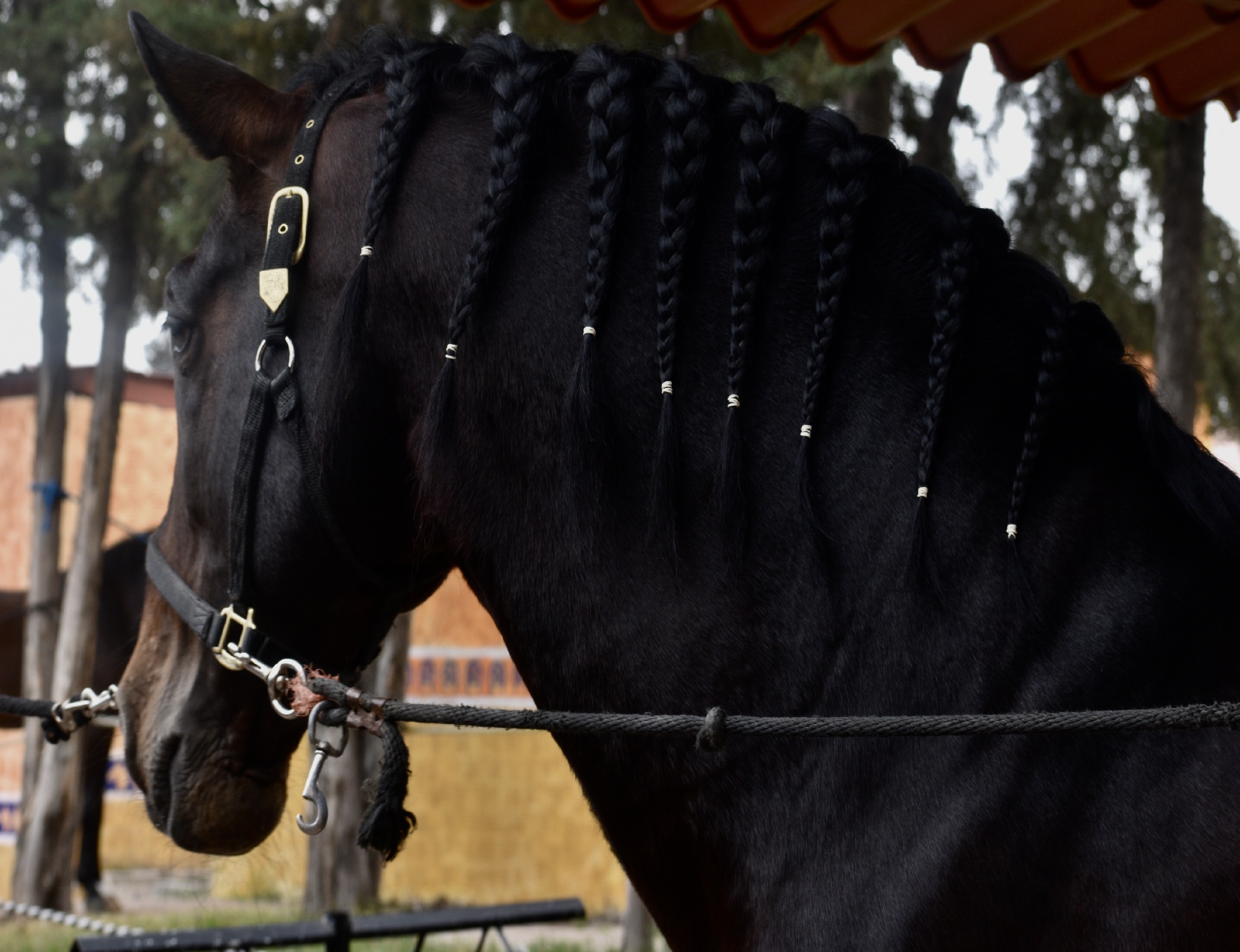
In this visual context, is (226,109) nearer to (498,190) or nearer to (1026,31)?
(498,190)

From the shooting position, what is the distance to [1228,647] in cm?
139

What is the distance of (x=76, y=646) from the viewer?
8.34m

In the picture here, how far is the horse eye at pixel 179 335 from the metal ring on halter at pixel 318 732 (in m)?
0.60

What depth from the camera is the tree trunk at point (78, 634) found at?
8281 mm

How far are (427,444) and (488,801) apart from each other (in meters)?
8.92

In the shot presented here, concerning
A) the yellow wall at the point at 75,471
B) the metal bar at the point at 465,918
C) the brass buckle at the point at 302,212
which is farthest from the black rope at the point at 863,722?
the yellow wall at the point at 75,471

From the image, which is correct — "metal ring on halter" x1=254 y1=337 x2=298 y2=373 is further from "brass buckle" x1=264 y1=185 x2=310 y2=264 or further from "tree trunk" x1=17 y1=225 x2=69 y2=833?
"tree trunk" x1=17 y1=225 x2=69 y2=833

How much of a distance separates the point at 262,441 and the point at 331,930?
9.64 feet

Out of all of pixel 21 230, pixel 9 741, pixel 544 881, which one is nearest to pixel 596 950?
pixel 544 881

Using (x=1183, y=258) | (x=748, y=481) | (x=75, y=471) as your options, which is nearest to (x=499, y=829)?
(x=75, y=471)

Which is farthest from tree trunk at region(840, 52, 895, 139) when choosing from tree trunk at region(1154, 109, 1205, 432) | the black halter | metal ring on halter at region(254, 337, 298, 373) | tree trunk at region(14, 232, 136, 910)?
tree trunk at region(14, 232, 136, 910)

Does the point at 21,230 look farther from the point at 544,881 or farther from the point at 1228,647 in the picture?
the point at 1228,647

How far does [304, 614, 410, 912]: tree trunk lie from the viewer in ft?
24.5

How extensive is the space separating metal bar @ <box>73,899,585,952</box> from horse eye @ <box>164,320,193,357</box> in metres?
2.53
